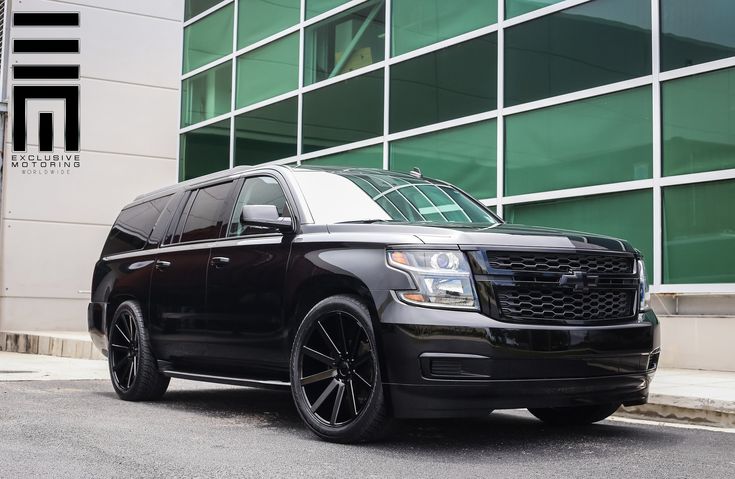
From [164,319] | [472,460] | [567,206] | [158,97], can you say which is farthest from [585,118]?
[158,97]

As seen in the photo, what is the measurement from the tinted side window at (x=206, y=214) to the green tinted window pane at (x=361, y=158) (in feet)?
22.6

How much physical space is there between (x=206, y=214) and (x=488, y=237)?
277cm

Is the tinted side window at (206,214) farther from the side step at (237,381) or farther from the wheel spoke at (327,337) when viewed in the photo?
the wheel spoke at (327,337)

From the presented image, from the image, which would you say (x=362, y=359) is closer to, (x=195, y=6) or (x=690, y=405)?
(x=690, y=405)

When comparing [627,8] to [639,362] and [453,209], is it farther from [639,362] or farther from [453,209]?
[639,362]

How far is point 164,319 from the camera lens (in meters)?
7.40

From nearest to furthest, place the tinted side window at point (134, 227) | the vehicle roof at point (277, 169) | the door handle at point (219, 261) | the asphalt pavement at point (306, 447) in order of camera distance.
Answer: the asphalt pavement at point (306, 447) < the door handle at point (219, 261) < the vehicle roof at point (277, 169) < the tinted side window at point (134, 227)

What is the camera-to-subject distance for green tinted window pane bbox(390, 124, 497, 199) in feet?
42.2

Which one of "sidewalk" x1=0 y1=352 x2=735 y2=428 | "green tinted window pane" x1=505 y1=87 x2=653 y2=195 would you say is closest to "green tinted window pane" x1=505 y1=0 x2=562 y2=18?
"green tinted window pane" x1=505 y1=87 x2=653 y2=195

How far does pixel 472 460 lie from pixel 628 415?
2.78 m

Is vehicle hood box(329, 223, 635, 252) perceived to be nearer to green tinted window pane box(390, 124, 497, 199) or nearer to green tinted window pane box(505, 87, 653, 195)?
green tinted window pane box(505, 87, 653, 195)

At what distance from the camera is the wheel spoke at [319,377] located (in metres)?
5.63

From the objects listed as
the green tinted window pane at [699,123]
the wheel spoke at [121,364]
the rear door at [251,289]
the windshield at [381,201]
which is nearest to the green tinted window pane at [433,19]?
the green tinted window pane at [699,123]

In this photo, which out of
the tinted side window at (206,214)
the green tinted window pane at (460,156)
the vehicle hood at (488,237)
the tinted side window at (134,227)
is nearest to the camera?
the vehicle hood at (488,237)
